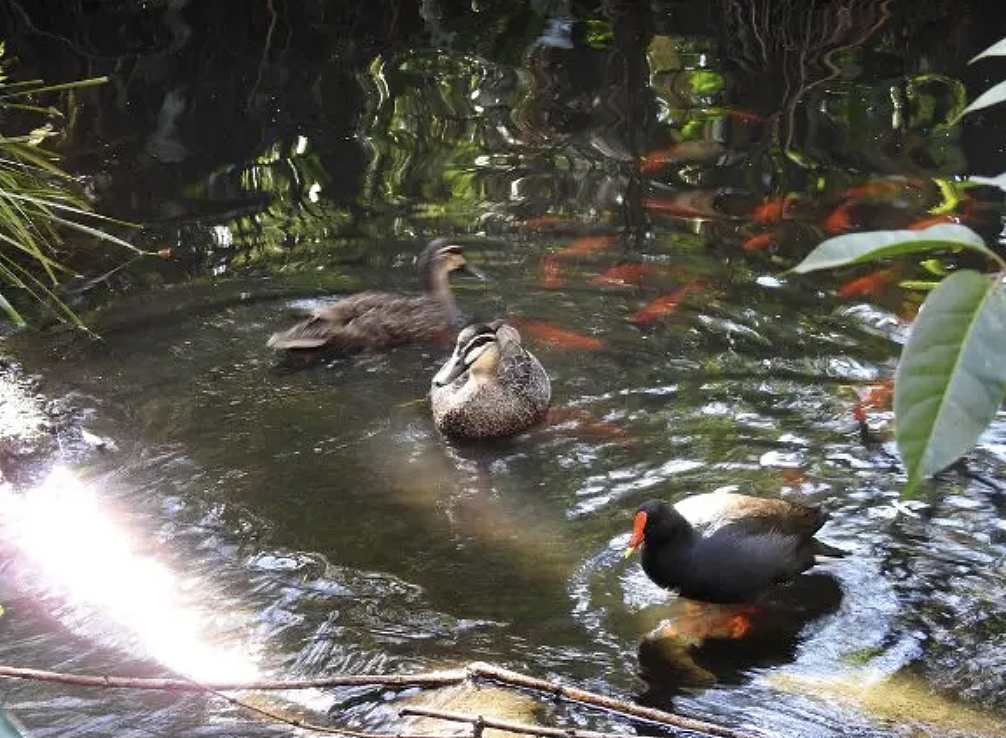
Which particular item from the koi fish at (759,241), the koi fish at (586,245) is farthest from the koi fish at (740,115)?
the koi fish at (586,245)

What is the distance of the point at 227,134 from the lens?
11.5 meters

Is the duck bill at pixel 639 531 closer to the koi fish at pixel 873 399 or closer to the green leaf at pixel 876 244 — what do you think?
the koi fish at pixel 873 399

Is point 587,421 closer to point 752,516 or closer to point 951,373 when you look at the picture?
point 752,516

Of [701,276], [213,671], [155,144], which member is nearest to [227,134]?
[155,144]

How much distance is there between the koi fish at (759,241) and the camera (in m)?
8.33

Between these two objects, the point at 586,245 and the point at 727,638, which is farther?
the point at 586,245

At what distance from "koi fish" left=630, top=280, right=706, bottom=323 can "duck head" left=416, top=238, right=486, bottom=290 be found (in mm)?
1094

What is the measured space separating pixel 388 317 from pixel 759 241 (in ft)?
7.85

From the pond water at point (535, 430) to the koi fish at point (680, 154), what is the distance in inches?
Result: 1.9

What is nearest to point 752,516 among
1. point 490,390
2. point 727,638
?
point 727,638

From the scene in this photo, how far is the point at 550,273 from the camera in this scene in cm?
→ 822

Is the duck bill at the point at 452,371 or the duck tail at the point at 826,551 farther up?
the duck bill at the point at 452,371

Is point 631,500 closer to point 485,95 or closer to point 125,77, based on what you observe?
point 485,95

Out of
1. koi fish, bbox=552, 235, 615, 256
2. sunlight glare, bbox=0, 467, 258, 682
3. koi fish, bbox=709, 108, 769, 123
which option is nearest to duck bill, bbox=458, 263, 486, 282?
koi fish, bbox=552, 235, 615, 256
